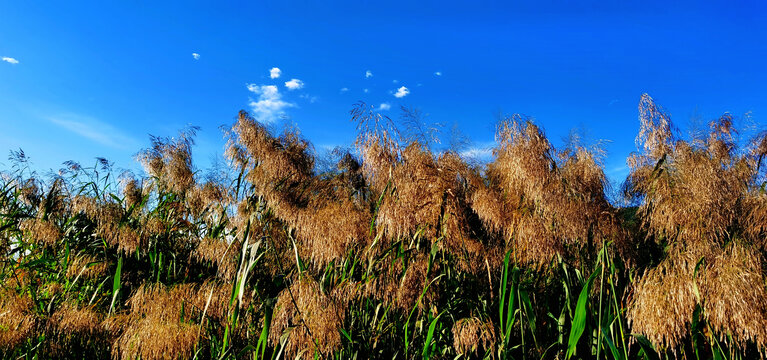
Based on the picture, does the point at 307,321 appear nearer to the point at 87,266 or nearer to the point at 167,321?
the point at 167,321

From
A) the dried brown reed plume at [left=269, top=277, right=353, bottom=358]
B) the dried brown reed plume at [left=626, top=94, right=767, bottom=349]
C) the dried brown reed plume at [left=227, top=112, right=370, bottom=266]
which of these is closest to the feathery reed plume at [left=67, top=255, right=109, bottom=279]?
the dried brown reed plume at [left=227, top=112, right=370, bottom=266]

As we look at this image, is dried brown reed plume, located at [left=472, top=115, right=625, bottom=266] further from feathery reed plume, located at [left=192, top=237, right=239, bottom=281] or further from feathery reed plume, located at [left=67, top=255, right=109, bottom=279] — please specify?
feathery reed plume, located at [left=67, top=255, right=109, bottom=279]

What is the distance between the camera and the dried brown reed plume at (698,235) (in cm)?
247

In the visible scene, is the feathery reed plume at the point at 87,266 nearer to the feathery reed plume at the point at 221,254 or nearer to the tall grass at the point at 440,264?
the tall grass at the point at 440,264

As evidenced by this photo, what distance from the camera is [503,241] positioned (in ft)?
12.3

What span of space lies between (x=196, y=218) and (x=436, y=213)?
2.82 metres

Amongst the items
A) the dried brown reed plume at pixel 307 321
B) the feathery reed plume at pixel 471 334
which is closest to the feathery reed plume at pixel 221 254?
the dried brown reed plume at pixel 307 321

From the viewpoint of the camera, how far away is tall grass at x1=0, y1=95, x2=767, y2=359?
109 inches

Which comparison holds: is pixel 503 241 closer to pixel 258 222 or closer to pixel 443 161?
pixel 443 161

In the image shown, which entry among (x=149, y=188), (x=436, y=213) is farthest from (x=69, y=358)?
(x=436, y=213)

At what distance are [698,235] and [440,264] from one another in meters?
1.70

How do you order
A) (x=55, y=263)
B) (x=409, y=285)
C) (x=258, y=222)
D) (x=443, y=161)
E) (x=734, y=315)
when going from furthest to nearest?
(x=55, y=263)
(x=258, y=222)
(x=443, y=161)
(x=409, y=285)
(x=734, y=315)

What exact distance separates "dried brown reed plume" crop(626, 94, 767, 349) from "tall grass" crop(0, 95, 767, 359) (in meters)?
0.01

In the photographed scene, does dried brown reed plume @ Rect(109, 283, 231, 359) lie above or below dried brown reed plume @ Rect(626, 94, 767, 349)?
below
